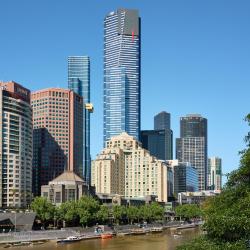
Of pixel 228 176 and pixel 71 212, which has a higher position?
pixel 228 176

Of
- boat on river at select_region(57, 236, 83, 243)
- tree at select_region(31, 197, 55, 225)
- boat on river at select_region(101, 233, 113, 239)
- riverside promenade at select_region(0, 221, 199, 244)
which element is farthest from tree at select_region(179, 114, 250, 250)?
tree at select_region(31, 197, 55, 225)

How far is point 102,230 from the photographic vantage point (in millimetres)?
197000

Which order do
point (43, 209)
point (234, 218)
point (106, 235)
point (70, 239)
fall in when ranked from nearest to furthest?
point (234, 218) → point (70, 239) → point (106, 235) → point (43, 209)

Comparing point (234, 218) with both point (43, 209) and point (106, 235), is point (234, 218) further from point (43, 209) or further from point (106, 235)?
point (43, 209)

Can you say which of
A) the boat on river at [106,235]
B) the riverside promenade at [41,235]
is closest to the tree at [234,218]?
the riverside promenade at [41,235]

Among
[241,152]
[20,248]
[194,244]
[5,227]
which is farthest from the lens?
[5,227]

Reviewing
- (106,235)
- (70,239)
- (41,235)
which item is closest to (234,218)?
(70,239)

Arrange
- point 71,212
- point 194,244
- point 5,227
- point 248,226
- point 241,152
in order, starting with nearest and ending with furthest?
point 248,226 < point 194,244 < point 241,152 < point 5,227 < point 71,212

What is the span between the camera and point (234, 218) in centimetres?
5366

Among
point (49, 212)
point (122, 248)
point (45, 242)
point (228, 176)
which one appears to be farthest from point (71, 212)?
point (228, 176)

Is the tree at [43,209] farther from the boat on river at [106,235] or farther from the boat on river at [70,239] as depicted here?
the boat on river at [70,239]

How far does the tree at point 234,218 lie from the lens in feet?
176

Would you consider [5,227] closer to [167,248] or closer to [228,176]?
[167,248]

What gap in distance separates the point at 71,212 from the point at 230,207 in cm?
14030
